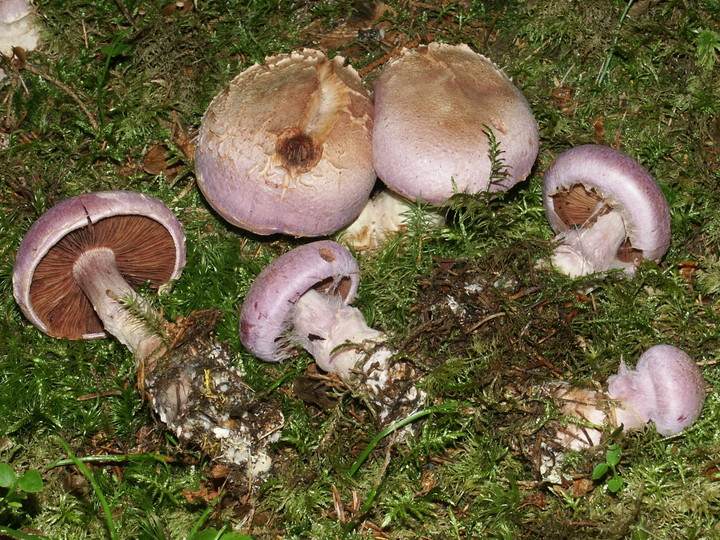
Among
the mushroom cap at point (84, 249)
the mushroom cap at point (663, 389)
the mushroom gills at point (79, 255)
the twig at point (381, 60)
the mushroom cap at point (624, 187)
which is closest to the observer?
the mushroom cap at point (663, 389)

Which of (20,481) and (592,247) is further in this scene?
(592,247)

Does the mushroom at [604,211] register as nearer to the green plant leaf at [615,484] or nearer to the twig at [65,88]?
the green plant leaf at [615,484]

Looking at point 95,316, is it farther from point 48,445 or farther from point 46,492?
point 46,492

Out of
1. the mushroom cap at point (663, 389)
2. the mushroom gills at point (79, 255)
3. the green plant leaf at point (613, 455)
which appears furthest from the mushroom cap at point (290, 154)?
the green plant leaf at point (613, 455)

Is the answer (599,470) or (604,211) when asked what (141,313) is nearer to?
(599,470)

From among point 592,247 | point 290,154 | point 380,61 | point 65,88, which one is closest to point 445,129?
point 290,154

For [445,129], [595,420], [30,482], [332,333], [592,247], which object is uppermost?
[445,129]

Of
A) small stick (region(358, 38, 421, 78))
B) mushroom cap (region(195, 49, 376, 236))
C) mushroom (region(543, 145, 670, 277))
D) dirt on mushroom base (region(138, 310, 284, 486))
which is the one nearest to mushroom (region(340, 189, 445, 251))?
mushroom cap (region(195, 49, 376, 236))
